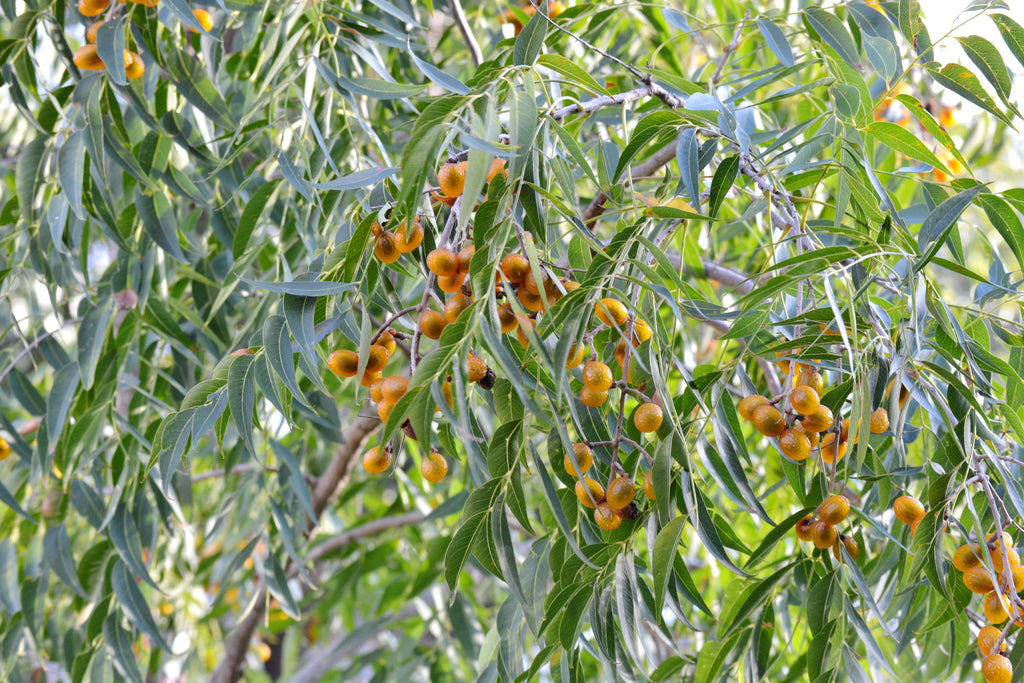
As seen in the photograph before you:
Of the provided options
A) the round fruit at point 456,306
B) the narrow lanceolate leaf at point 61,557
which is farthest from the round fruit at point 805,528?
the narrow lanceolate leaf at point 61,557

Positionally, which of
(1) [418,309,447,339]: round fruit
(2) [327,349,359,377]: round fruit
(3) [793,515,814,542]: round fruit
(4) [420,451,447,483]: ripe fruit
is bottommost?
(3) [793,515,814,542]: round fruit

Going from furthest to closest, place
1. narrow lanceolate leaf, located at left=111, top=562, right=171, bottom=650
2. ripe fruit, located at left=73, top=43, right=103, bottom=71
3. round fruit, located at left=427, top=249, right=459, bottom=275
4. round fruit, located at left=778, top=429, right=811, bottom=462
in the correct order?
1. narrow lanceolate leaf, located at left=111, top=562, right=171, bottom=650
2. ripe fruit, located at left=73, top=43, right=103, bottom=71
3. round fruit, located at left=778, top=429, right=811, bottom=462
4. round fruit, located at left=427, top=249, right=459, bottom=275

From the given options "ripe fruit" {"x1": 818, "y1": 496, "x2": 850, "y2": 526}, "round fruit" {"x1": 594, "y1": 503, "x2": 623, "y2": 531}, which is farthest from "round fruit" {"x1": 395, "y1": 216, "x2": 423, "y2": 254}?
"ripe fruit" {"x1": 818, "y1": 496, "x2": 850, "y2": 526}

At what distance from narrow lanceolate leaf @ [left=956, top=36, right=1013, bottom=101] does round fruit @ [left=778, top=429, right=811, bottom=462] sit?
327 mm

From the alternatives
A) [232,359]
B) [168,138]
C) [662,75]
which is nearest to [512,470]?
[232,359]

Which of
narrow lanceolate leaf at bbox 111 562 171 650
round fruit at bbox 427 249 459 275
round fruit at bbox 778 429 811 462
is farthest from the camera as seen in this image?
narrow lanceolate leaf at bbox 111 562 171 650

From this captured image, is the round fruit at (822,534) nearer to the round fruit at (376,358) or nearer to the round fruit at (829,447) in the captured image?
the round fruit at (829,447)

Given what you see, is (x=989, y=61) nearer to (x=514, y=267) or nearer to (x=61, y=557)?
(x=514, y=267)

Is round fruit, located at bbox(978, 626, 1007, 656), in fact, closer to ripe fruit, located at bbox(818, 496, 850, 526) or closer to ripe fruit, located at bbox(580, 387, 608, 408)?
ripe fruit, located at bbox(818, 496, 850, 526)

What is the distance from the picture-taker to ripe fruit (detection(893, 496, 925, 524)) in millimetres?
709

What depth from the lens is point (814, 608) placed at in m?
0.72

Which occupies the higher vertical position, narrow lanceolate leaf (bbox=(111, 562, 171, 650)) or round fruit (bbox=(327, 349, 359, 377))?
round fruit (bbox=(327, 349, 359, 377))

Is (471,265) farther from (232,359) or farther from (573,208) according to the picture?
(232,359)

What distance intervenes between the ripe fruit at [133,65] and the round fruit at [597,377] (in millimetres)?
727
